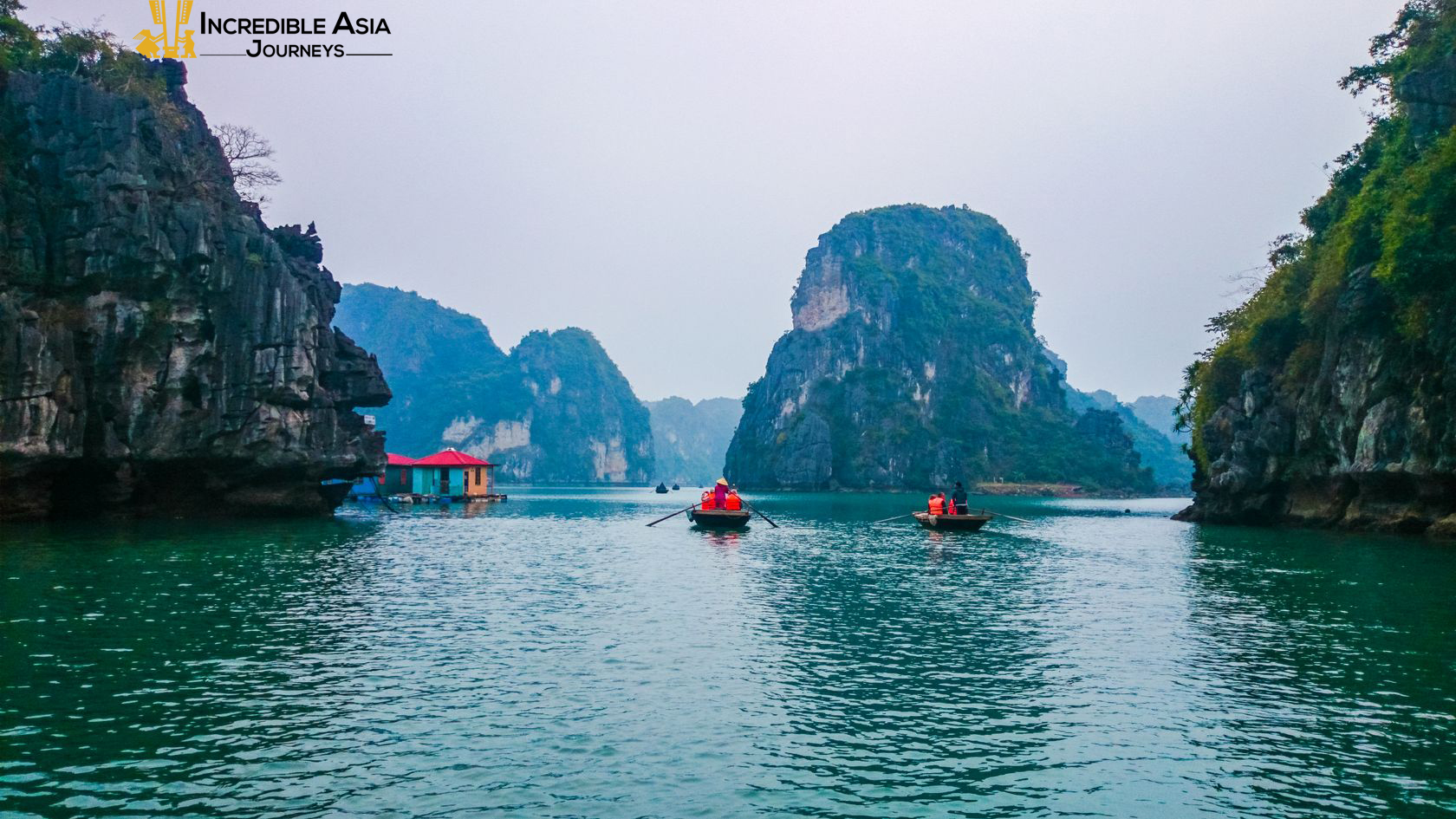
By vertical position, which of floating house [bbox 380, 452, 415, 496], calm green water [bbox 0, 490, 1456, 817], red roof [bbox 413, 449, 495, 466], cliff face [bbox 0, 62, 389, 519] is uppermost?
cliff face [bbox 0, 62, 389, 519]

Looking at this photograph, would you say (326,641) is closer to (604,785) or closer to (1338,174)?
(604,785)

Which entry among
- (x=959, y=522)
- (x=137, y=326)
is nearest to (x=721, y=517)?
(x=959, y=522)

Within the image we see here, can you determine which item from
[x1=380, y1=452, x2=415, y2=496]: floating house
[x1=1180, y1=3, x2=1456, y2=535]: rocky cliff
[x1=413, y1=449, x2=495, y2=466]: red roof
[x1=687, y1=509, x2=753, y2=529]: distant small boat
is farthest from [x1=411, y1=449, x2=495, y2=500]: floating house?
[x1=1180, y1=3, x2=1456, y2=535]: rocky cliff

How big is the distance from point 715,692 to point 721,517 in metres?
41.3

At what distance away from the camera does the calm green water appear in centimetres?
1180

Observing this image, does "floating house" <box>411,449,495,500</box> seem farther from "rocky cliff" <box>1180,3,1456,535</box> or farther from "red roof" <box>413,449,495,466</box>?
"rocky cliff" <box>1180,3,1456,535</box>

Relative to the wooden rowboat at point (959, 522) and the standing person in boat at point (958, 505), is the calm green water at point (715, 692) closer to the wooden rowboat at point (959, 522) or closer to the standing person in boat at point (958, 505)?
the wooden rowboat at point (959, 522)

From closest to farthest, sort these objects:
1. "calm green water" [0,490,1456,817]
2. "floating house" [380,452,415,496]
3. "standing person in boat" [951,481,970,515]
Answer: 1. "calm green water" [0,490,1456,817]
2. "standing person in boat" [951,481,970,515]
3. "floating house" [380,452,415,496]

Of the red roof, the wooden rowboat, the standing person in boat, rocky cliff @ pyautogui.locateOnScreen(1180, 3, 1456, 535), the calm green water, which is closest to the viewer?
the calm green water

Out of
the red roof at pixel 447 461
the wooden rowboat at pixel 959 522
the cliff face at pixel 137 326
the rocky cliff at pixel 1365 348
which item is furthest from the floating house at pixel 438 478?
the rocky cliff at pixel 1365 348

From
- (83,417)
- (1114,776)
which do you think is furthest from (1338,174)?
(83,417)

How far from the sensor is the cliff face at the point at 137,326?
48.7 meters

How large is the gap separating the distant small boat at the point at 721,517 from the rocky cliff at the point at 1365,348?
3483 centimetres

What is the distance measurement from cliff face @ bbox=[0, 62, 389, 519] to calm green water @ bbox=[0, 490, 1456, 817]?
Result: 61.3ft
